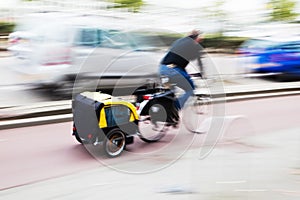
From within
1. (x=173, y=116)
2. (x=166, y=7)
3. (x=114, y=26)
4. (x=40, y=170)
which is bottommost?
(x=40, y=170)

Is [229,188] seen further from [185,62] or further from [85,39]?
[85,39]

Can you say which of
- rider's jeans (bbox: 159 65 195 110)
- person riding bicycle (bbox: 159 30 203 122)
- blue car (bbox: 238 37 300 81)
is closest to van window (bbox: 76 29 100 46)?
person riding bicycle (bbox: 159 30 203 122)

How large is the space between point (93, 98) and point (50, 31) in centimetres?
341

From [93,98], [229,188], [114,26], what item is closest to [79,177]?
[93,98]

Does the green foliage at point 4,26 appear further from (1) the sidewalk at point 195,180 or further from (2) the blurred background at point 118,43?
(1) the sidewalk at point 195,180

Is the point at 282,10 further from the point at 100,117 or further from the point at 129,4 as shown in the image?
the point at 100,117

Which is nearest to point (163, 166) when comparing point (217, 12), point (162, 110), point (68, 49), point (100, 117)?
point (100, 117)

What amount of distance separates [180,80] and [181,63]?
246mm

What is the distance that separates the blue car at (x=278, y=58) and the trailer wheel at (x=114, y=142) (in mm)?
7204

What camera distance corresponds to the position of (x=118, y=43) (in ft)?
23.8

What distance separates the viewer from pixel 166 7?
50.3ft

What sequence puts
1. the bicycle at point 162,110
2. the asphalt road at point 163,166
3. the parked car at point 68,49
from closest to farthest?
the asphalt road at point 163,166
the bicycle at point 162,110
the parked car at point 68,49

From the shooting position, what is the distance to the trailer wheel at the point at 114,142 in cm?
519

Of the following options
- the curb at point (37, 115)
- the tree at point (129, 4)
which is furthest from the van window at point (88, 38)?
the tree at point (129, 4)
